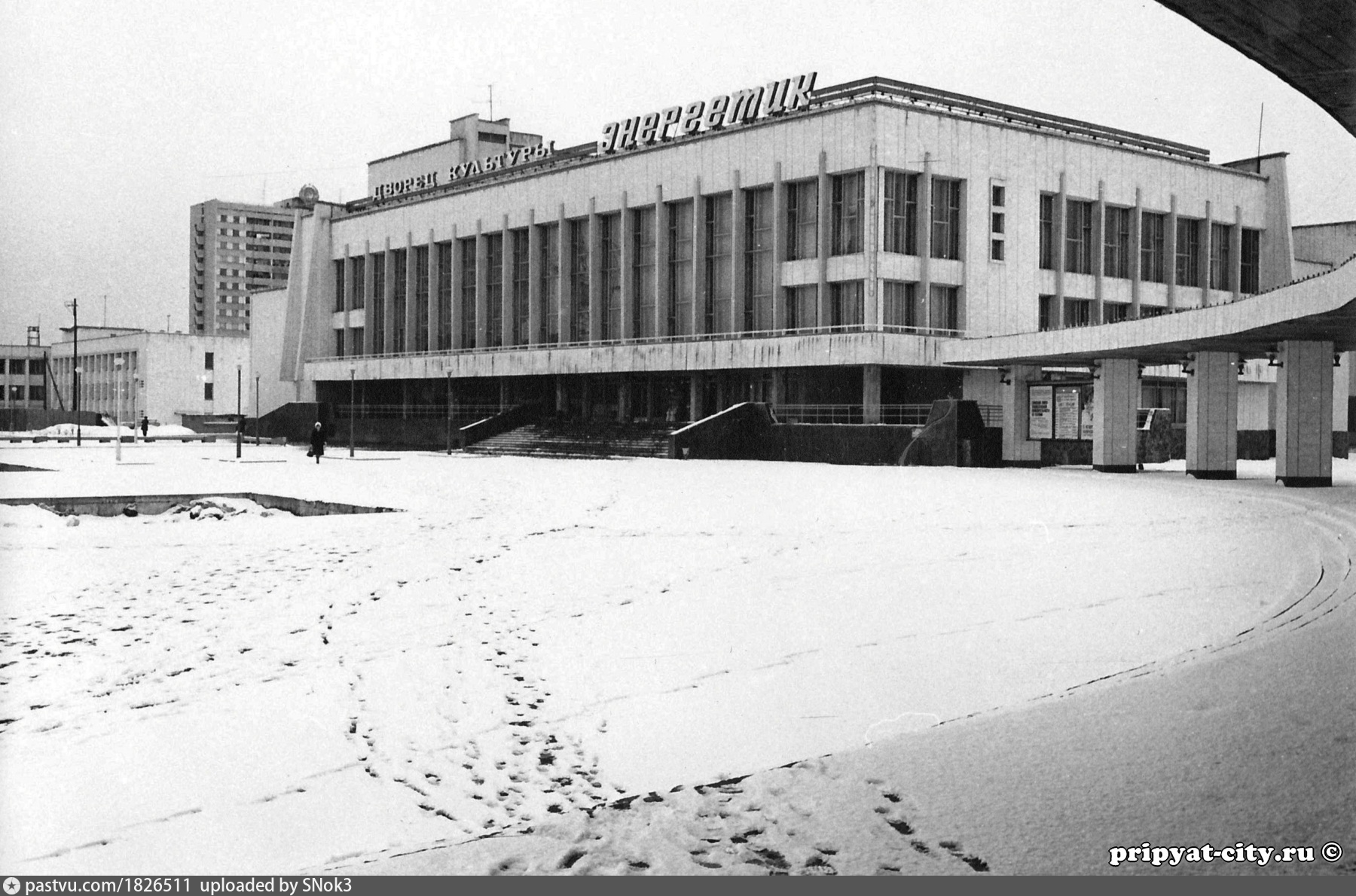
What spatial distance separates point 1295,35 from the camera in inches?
289

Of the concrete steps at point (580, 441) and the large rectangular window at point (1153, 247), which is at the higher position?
the large rectangular window at point (1153, 247)

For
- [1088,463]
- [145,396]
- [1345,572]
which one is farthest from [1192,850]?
[145,396]

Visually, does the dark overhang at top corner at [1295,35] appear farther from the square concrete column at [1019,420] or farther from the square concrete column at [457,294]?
the square concrete column at [457,294]

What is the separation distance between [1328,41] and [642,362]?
51.7 meters

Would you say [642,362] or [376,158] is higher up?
[376,158]

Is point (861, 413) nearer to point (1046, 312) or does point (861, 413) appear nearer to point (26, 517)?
point (1046, 312)

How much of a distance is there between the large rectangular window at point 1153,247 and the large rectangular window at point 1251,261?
6381 mm

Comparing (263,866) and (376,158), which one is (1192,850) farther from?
(376,158)

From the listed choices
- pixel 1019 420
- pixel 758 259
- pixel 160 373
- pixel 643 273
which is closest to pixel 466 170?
pixel 643 273

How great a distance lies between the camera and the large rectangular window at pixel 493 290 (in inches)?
2736

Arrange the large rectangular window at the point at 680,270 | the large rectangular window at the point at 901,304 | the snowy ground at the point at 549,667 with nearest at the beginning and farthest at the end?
the snowy ground at the point at 549,667, the large rectangular window at the point at 901,304, the large rectangular window at the point at 680,270

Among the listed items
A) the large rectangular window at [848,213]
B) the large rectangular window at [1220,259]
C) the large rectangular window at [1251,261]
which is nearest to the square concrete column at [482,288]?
the large rectangular window at [848,213]

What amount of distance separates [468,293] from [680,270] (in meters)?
16.9

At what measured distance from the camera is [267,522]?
18.2m
